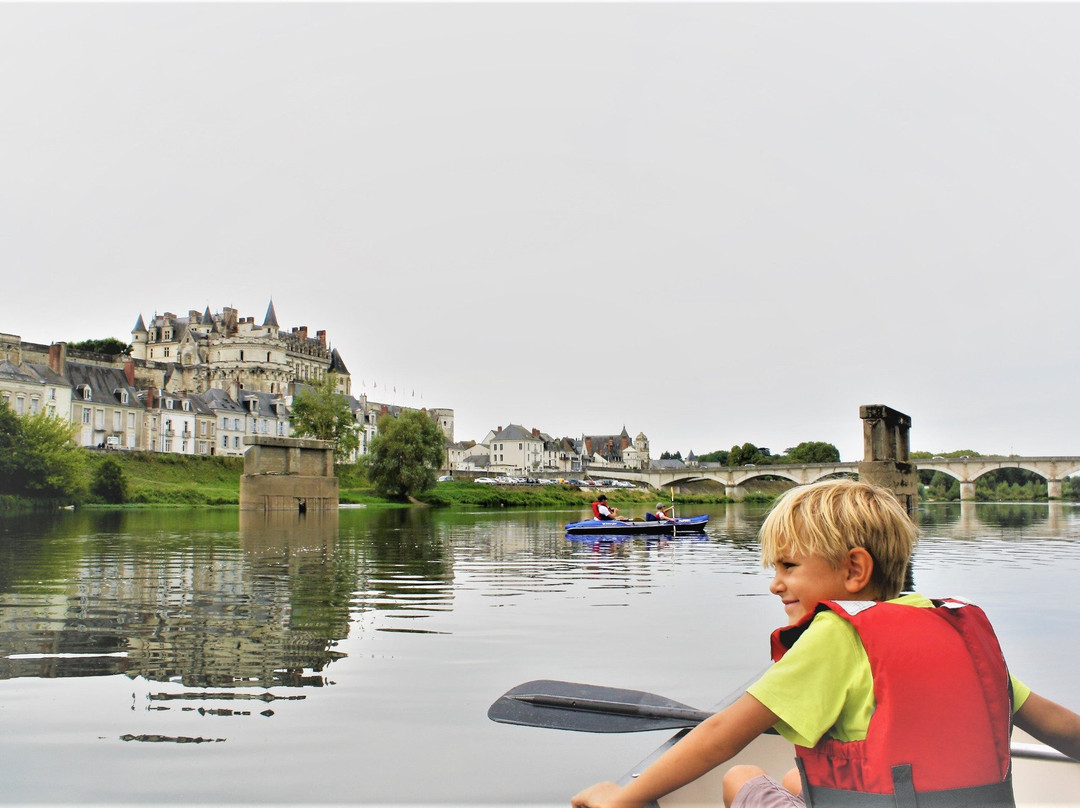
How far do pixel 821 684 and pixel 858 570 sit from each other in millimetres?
487

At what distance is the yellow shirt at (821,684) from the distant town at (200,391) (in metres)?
72.5

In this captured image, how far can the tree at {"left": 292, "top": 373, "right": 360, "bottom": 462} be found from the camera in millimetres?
100875

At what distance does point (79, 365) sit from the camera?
98.8 metres

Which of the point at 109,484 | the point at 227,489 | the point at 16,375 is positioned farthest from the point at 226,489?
the point at 16,375

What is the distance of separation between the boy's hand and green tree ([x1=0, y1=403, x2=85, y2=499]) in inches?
2493

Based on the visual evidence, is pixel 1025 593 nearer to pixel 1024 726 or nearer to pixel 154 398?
pixel 1024 726

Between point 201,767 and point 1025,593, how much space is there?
16720mm

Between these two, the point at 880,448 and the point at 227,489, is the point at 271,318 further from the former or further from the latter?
the point at 880,448

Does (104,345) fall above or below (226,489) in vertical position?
above

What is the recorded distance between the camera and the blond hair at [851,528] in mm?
3400

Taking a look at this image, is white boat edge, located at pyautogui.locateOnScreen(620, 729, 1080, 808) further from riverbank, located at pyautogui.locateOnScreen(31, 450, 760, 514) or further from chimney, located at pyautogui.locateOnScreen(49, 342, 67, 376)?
chimney, located at pyautogui.locateOnScreen(49, 342, 67, 376)

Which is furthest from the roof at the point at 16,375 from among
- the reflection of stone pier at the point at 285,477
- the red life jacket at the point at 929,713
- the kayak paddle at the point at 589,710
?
the red life jacket at the point at 929,713

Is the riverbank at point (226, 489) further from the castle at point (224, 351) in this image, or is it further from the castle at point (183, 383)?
the castle at point (224, 351)

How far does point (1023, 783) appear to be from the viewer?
4.20 m
